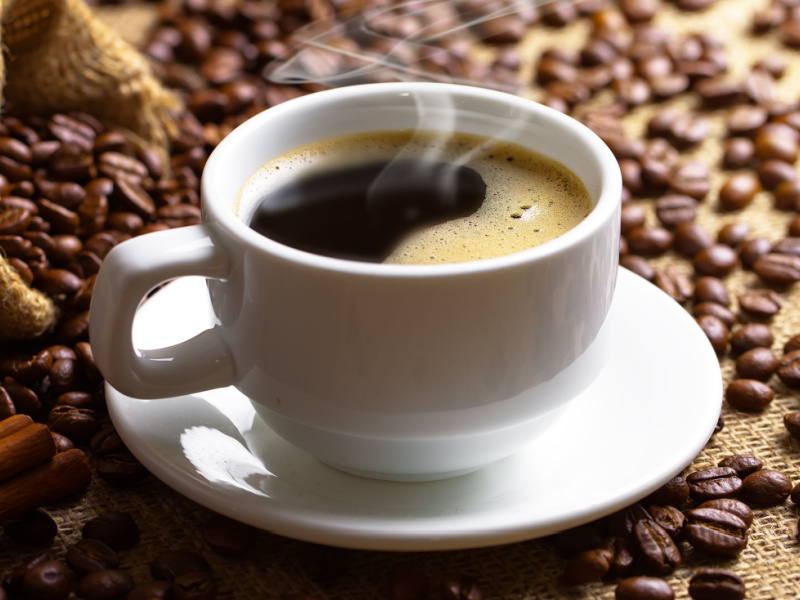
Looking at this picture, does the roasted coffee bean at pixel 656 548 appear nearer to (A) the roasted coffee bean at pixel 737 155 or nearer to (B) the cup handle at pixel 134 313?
(B) the cup handle at pixel 134 313

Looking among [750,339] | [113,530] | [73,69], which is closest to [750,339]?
[750,339]

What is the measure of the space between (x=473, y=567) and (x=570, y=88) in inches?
52.4

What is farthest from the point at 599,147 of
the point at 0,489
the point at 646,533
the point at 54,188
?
the point at 54,188

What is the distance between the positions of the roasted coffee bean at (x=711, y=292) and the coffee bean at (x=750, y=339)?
0.09 m

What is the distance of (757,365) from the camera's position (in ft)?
4.47

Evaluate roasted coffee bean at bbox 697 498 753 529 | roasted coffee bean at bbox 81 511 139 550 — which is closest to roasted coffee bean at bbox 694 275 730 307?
roasted coffee bean at bbox 697 498 753 529

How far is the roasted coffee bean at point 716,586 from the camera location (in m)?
1.00

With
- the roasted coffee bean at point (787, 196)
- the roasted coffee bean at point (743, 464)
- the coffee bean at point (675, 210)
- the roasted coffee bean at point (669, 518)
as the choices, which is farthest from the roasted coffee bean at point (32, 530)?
the roasted coffee bean at point (787, 196)

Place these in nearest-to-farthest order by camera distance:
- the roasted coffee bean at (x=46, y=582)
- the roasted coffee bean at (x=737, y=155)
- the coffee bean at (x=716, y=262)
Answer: the roasted coffee bean at (x=46, y=582)
the coffee bean at (x=716, y=262)
the roasted coffee bean at (x=737, y=155)

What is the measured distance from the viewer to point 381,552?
1070 mm

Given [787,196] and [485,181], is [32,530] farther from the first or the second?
[787,196]

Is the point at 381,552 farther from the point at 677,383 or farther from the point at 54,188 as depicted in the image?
the point at 54,188

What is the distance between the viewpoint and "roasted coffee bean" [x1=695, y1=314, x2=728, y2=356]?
1412mm

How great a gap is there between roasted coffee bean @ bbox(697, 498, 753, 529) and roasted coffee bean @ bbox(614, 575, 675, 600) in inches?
5.9
